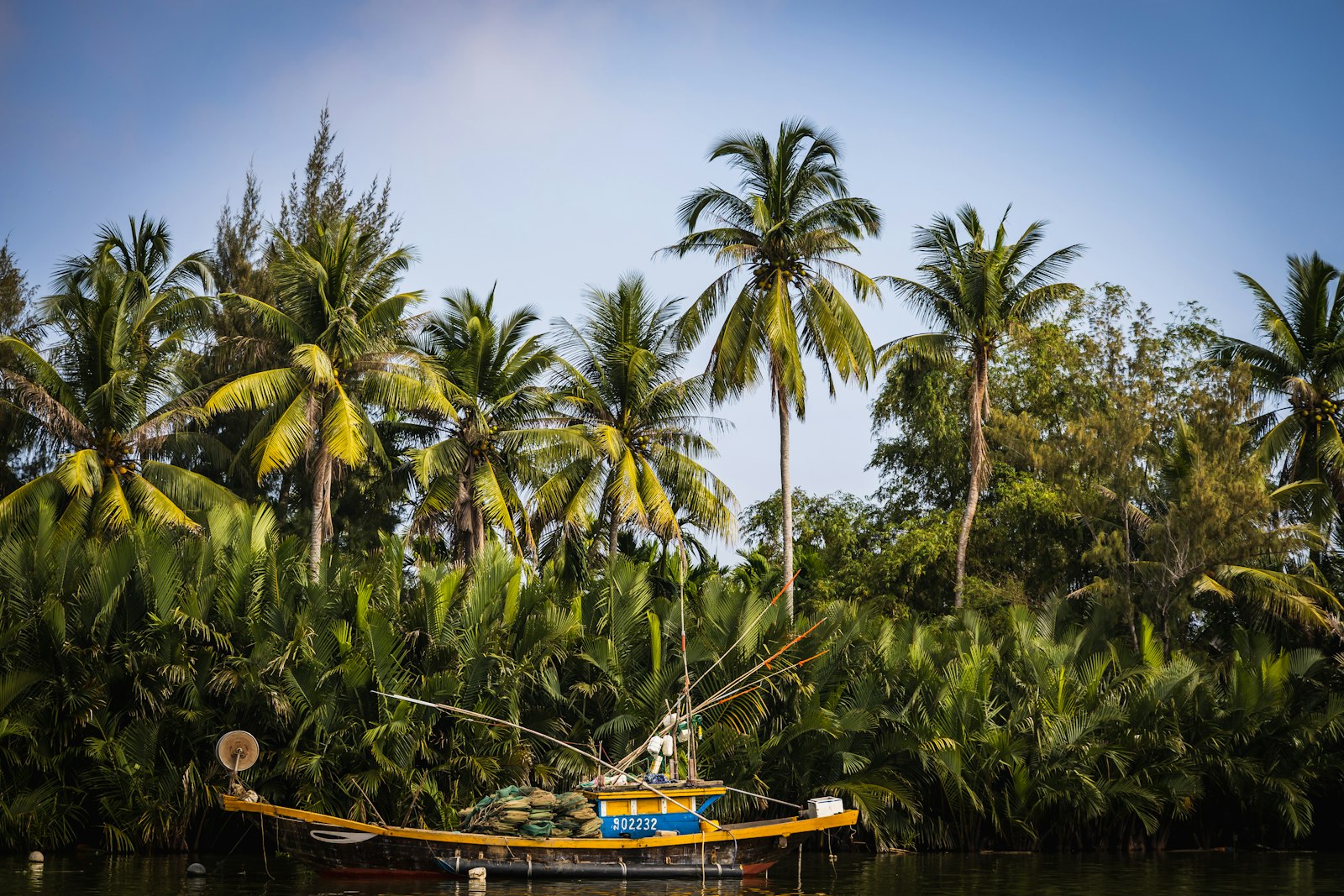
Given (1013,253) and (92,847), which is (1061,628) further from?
(92,847)

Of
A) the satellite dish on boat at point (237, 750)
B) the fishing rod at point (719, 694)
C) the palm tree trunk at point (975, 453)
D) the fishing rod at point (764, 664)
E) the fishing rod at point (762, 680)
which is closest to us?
the satellite dish on boat at point (237, 750)

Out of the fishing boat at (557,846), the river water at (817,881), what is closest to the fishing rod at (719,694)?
the fishing boat at (557,846)

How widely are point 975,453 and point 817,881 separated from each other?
19.4 m

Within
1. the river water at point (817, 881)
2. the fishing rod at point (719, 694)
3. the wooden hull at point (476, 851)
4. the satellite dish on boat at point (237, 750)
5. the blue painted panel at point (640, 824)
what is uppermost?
the fishing rod at point (719, 694)

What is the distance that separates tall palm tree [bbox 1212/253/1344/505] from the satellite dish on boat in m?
26.7

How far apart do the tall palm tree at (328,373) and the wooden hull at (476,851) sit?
11130mm

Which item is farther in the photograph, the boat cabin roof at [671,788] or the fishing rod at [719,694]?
the fishing rod at [719,694]

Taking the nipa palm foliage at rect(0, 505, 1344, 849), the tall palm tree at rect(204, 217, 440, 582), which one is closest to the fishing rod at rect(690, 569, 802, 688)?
the nipa palm foliage at rect(0, 505, 1344, 849)

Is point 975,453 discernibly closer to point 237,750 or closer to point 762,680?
point 762,680

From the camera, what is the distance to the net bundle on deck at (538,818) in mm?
19891

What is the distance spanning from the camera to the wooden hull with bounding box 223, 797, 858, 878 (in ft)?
63.3

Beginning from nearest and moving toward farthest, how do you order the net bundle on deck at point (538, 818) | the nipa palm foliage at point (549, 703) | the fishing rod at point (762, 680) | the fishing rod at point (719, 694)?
1. the net bundle on deck at point (538, 818)
2. the fishing rod at point (719, 694)
3. the nipa palm foliage at point (549, 703)
4. the fishing rod at point (762, 680)

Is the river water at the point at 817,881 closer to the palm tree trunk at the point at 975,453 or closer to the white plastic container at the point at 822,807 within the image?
the white plastic container at the point at 822,807

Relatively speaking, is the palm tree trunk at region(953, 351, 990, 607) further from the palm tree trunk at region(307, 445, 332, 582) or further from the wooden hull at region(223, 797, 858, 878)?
the wooden hull at region(223, 797, 858, 878)
